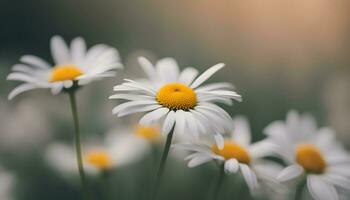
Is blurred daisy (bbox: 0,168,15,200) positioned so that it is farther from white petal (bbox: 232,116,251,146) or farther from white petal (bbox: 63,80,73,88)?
white petal (bbox: 232,116,251,146)

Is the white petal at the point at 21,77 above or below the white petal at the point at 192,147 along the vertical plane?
above

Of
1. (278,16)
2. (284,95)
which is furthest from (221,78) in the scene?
(278,16)

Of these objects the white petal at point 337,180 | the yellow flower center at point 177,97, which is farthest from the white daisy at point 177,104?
the white petal at point 337,180

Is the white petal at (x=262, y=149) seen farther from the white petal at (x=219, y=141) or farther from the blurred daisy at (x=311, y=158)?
the white petal at (x=219, y=141)

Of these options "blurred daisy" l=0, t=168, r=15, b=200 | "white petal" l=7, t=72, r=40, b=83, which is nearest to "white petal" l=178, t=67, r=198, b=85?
"white petal" l=7, t=72, r=40, b=83

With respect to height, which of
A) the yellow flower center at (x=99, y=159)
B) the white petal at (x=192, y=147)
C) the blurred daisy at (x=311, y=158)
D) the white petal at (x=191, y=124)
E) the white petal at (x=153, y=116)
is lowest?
the blurred daisy at (x=311, y=158)

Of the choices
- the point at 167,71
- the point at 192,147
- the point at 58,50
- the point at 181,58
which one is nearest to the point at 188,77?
the point at 167,71

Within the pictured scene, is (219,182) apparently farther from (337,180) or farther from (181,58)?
(181,58)
